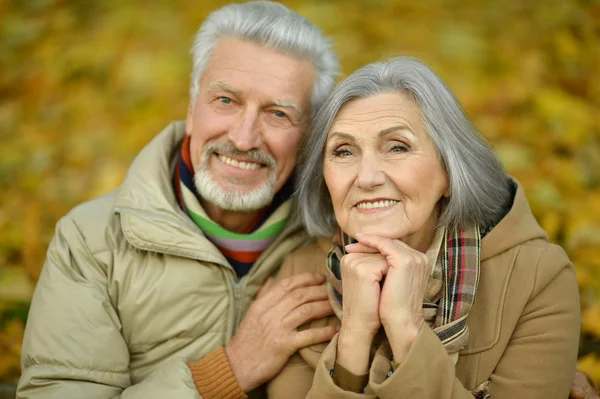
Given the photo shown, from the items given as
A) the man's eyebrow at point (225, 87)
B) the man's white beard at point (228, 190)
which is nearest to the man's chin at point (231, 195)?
the man's white beard at point (228, 190)

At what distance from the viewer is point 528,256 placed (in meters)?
2.85

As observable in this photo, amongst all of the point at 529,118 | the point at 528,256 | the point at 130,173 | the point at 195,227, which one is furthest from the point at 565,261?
the point at 529,118

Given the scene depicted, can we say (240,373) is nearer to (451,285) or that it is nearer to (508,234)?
(451,285)

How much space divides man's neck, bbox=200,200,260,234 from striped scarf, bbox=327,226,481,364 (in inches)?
25.1

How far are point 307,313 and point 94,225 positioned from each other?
0.97 m

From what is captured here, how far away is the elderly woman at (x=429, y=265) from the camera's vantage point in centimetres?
264

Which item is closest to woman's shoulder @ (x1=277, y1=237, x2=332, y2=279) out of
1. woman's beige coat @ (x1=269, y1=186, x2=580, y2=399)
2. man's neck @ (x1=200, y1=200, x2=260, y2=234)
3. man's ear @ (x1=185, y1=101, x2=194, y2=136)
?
man's neck @ (x1=200, y1=200, x2=260, y2=234)

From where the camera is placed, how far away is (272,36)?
10.6 ft

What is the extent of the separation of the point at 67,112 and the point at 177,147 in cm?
317

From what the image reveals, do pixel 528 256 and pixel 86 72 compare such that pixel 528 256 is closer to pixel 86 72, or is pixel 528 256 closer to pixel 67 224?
pixel 67 224

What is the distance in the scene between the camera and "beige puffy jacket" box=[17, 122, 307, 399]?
2.95 m

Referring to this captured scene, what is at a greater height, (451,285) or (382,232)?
(382,232)

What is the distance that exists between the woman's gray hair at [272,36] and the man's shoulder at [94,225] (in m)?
0.65

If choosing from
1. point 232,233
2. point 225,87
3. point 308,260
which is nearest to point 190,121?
point 225,87
